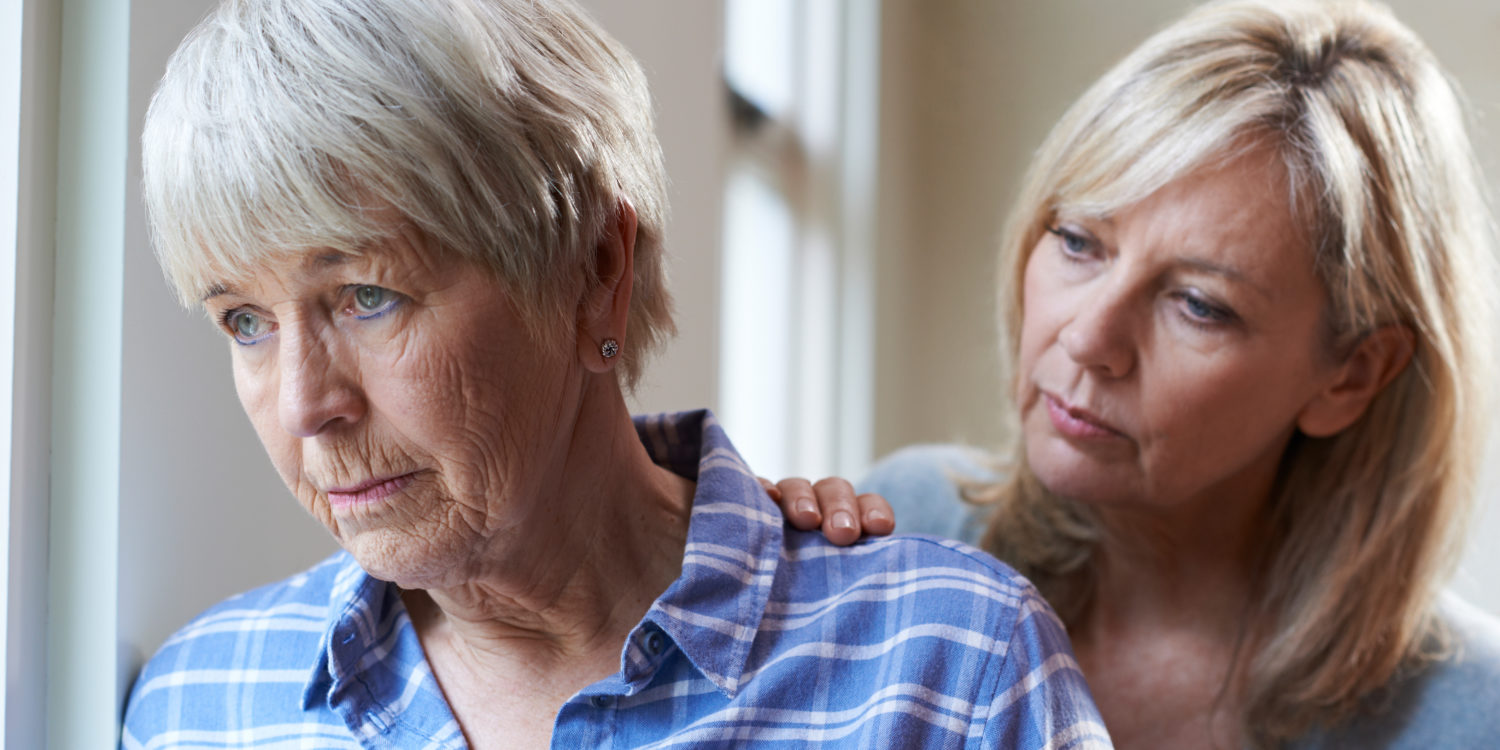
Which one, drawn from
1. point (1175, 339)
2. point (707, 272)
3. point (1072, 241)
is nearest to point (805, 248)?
point (707, 272)

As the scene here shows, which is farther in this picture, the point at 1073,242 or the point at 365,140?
the point at 1073,242

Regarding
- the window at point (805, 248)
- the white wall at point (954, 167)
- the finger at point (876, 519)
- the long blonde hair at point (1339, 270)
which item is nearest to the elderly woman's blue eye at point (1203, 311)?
the long blonde hair at point (1339, 270)

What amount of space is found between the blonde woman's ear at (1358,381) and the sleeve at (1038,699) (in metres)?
0.67

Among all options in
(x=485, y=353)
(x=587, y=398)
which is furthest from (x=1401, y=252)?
(x=485, y=353)

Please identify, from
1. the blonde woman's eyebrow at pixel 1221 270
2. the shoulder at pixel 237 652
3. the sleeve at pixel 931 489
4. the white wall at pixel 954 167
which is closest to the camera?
the shoulder at pixel 237 652

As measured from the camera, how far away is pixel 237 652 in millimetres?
1176

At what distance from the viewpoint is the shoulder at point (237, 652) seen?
1.15 m

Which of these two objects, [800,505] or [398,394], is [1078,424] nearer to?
[800,505]

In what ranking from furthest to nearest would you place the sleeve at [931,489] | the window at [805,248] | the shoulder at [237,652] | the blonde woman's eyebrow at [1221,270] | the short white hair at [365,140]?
the window at [805,248] → the sleeve at [931,489] → the blonde woman's eyebrow at [1221,270] → the shoulder at [237,652] → the short white hair at [365,140]

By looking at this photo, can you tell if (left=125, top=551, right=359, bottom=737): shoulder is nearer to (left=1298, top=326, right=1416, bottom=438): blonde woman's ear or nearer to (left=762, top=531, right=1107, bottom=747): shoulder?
(left=762, top=531, right=1107, bottom=747): shoulder

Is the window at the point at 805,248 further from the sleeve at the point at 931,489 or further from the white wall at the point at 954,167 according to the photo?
the sleeve at the point at 931,489

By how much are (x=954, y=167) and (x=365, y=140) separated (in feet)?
8.93

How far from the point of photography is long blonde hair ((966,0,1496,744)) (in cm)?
149

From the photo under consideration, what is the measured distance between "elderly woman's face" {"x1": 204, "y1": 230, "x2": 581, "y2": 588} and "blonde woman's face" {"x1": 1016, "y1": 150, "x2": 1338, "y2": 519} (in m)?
0.72
